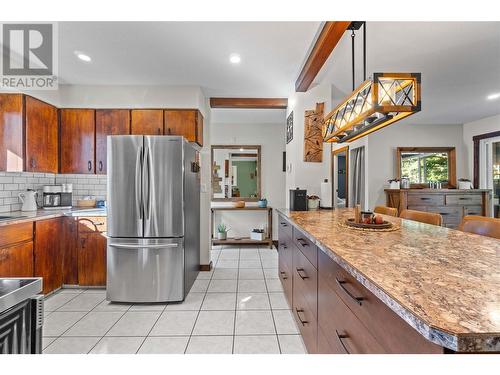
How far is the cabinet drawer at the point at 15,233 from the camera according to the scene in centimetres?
213

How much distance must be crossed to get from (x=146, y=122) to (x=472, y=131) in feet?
21.0

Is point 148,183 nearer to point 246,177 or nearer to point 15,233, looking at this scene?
point 15,233

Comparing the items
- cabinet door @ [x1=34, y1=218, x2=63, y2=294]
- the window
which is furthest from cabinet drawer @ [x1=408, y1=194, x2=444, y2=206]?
cabinet door @ [x1=34, y1=218, x2=63, y2=294]

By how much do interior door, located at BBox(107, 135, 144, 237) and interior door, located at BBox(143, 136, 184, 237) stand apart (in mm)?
73

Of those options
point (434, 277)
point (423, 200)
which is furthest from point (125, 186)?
point (423, 200)

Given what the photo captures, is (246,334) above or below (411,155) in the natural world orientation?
below

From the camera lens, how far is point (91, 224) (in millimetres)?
2904

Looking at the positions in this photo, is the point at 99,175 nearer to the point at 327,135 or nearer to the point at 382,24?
the point at 327,135

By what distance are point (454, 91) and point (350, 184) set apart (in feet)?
8.45

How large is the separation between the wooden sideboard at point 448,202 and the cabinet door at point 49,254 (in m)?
5.43

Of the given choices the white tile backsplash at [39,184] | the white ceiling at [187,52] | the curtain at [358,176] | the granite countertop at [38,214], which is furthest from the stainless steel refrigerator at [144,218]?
the curtain at [358,176]
